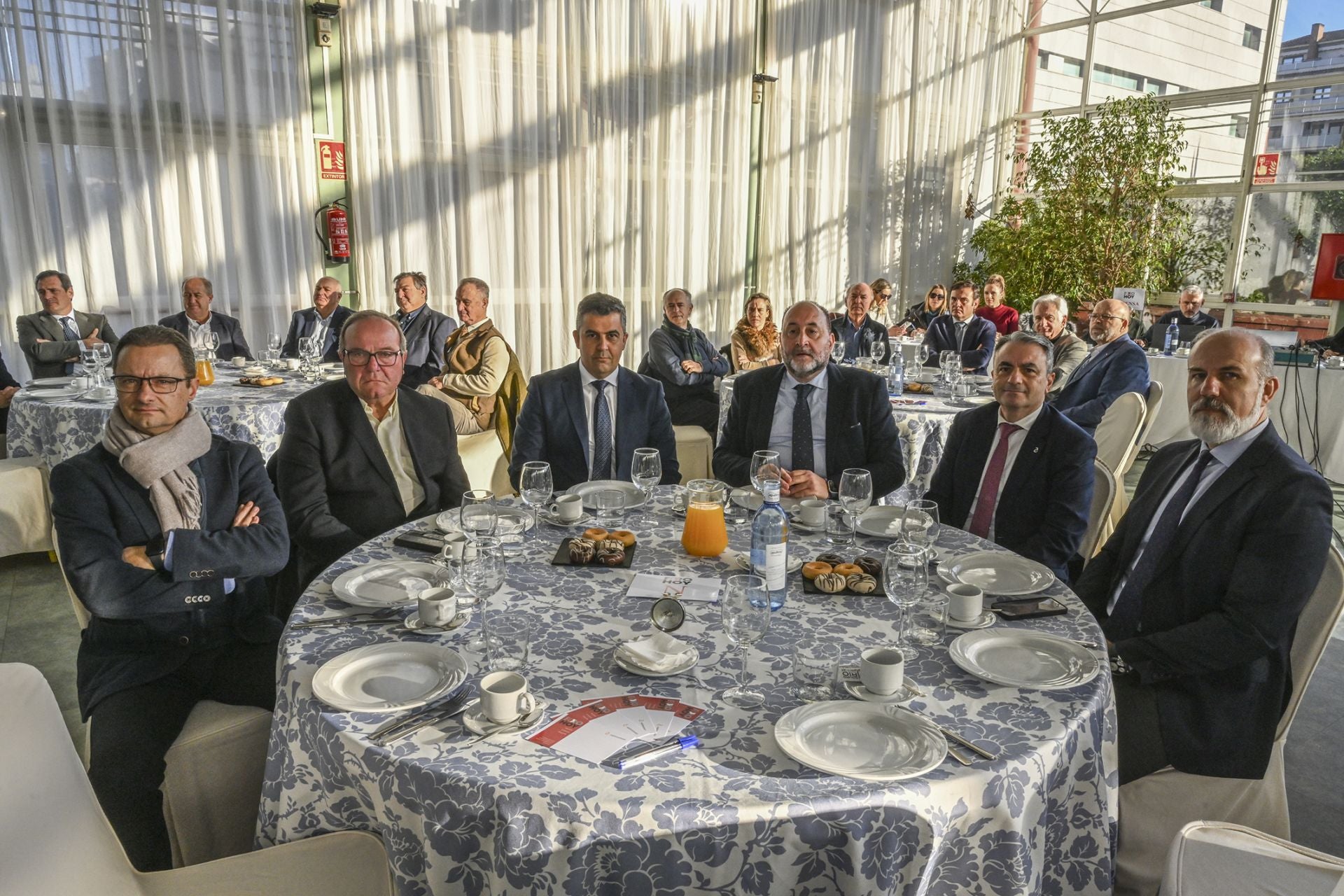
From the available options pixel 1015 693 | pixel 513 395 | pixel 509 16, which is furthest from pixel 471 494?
pixel 509 16

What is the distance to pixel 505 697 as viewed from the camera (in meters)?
1.35

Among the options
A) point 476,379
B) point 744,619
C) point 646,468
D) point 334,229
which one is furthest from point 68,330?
point 744,619

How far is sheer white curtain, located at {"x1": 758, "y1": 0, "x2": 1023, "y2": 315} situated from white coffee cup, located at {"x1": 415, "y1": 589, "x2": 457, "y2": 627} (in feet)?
26.2

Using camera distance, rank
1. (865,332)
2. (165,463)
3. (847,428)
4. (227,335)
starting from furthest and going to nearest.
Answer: (865,332) < (227,335) < (847,428) < (165,463)

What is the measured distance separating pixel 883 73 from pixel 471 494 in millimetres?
9267

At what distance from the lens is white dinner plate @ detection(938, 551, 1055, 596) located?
1921 millimetres

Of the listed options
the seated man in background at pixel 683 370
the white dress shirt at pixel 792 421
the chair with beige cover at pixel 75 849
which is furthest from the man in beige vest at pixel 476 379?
the chair with beige cover at pixel 75 849

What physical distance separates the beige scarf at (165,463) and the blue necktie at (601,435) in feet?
4.97

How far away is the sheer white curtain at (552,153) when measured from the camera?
6.91 m

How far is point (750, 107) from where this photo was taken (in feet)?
28.8

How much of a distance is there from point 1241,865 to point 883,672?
0.73 meters

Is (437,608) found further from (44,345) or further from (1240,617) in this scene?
(44,345)

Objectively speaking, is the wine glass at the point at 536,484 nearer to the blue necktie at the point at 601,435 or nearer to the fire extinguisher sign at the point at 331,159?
the blue necktie at the point at 601,435

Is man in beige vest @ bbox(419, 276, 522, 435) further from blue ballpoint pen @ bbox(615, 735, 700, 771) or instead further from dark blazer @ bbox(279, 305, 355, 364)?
blue ballpoint pen @ bbox(615, 735, 700, 771)
